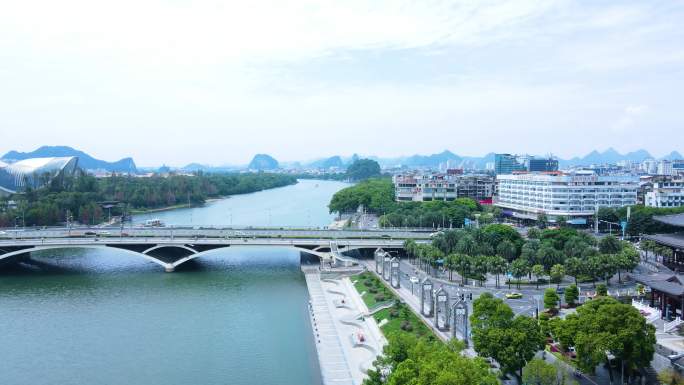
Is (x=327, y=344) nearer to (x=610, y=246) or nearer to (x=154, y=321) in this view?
(x=154, y=321)

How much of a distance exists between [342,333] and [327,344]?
1.39m

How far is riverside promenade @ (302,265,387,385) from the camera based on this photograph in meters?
22.4

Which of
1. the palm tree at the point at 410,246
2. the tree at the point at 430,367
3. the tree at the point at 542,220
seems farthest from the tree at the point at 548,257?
the tree at the point at 542,220

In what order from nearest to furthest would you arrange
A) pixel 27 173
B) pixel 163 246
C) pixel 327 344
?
pixel 327 344, pixel 163 246, pixel 27 173

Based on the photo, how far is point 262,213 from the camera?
271 ft

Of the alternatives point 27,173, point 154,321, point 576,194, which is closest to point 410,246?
point 154,321

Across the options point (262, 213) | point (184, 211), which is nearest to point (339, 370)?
point (262, 213)

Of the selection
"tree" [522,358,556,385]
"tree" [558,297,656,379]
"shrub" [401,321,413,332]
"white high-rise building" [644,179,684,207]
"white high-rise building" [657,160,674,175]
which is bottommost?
"shrub" [401,321,413,332]

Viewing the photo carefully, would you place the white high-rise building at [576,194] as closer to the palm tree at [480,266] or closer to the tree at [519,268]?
the tree at [519,268]

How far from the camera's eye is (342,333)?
87.6 feet

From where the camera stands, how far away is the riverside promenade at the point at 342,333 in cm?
2236

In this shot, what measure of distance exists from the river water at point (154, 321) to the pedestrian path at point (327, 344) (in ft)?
1.89

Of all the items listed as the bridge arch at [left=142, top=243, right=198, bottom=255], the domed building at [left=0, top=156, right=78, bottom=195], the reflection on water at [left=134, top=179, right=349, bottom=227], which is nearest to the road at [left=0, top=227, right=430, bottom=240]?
the bridge arch at [left=142, top=243, right=198, bottom=255]

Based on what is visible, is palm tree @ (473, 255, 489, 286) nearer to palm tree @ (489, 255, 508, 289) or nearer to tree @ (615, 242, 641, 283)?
palm tree @ (489, 255, 508, 289)
